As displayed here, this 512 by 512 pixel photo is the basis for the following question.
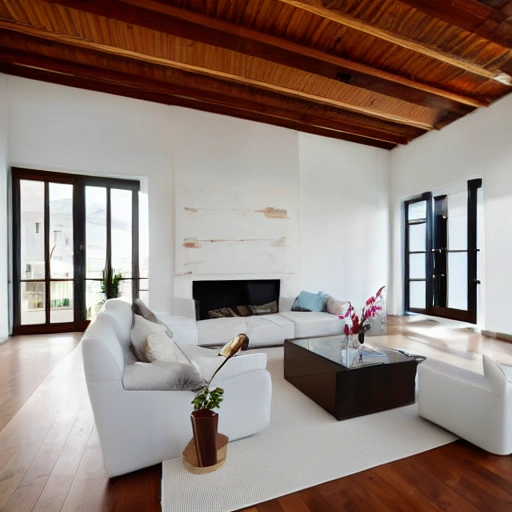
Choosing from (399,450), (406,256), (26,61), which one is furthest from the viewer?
(406,256)

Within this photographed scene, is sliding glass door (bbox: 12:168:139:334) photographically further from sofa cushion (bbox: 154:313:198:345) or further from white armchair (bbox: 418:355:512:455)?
white armchair (bbox: 418:355:512:455)

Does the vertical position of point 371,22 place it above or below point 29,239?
above

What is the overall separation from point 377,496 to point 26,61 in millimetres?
6076

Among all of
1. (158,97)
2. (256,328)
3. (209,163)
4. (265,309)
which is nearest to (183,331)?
(256,328)

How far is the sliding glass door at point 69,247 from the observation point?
4742mm

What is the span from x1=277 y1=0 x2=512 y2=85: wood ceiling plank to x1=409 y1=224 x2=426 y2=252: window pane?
2.96 metres

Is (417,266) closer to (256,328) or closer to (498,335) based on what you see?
(498,335)

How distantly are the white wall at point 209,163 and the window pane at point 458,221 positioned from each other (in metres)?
1.44

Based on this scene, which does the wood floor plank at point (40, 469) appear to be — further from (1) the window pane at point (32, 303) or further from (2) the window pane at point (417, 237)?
(2) the window pane at point (417, 237)

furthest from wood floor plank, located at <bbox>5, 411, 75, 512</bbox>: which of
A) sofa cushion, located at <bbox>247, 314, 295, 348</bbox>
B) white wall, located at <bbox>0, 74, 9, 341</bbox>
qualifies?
white wall, located at <bbox>0, 74, 9, 341</bbox>

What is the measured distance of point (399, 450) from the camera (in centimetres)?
185

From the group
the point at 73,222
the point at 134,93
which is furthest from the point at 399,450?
the point at 134,93

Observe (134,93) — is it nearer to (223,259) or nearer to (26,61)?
(26,61)

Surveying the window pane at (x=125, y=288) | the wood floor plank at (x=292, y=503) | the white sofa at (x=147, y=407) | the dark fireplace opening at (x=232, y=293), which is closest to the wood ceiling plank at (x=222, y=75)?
the dark fireplace opening at (x=232, y=293)
